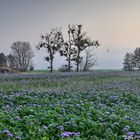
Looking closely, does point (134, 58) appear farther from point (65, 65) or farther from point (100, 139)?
point (100, 139)

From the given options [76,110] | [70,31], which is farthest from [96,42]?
[76,110]

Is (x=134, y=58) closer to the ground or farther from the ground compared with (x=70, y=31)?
closer to the ground

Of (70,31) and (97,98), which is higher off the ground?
(70,31)

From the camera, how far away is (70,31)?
6994 cm

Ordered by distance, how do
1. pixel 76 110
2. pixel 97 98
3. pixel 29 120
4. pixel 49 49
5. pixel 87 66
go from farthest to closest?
1. pixel 87 66
2. pixel 49 49
3. pixel 97 98
4. pixel 76 110
5. pixel 29 120

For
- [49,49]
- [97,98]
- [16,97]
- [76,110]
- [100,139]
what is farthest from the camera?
[49,49]

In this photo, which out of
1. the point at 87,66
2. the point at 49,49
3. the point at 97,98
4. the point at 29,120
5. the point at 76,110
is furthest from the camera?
the point at 87,66

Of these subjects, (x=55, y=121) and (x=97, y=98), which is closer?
(x=55, y=121)

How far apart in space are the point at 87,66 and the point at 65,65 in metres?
4.28

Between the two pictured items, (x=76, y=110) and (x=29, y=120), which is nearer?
(x=29, y=120)

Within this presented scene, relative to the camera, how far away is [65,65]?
7175 centimetres

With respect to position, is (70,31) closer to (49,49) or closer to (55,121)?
(49,49)

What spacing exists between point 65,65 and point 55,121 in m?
62.8

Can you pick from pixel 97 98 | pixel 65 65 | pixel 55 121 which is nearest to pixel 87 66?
pixel 65 65
